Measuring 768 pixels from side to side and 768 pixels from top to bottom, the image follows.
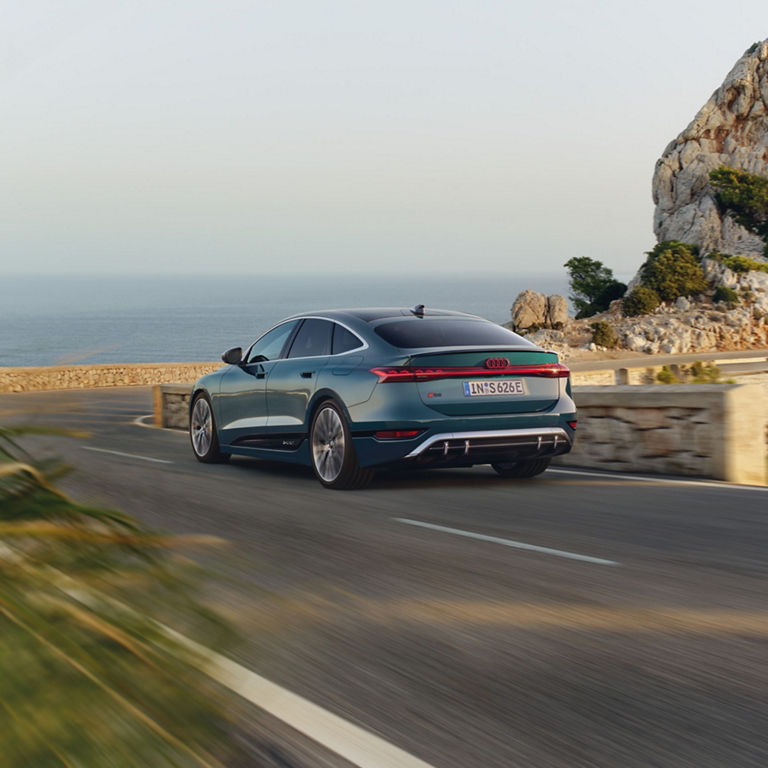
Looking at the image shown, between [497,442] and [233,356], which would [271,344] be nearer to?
[233,356]

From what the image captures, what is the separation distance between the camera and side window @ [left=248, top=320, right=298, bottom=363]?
35.2 feet

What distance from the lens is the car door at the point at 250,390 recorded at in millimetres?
10688

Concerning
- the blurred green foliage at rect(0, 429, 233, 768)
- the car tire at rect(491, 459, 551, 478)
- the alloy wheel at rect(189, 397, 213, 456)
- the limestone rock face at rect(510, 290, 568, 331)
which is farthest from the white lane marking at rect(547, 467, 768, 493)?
the limestone rock face at rect(510, 290, 568, 331)

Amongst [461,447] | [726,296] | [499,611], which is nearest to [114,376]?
[461,447]

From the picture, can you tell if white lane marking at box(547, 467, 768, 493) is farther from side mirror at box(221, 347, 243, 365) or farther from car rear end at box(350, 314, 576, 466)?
side mirror at box(221, 347, 243, 365)

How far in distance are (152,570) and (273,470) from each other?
9995 millimetres

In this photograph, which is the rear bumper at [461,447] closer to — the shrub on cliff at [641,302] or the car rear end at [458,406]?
the car rear end at [458,406]

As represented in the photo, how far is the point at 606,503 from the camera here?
8.09 metres

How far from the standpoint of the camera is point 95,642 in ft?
3.74

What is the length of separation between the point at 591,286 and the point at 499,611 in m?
78.6

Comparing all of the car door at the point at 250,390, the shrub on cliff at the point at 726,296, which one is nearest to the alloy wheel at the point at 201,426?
the car door at the point at 250,390

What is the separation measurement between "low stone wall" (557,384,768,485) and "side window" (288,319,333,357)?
111 inches

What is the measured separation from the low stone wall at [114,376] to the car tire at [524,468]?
76.5 ft

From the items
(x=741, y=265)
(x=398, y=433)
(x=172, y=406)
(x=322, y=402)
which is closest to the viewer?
(x=398, y=433)
